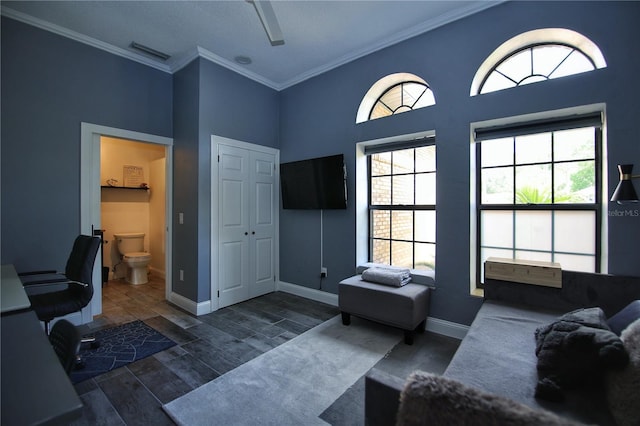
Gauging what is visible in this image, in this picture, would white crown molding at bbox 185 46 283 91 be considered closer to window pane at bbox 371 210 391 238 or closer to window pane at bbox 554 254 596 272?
window pane at bbox 371 210 391 238

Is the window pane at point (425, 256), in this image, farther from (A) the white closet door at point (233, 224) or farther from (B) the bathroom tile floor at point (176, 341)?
(A) the white closet door at point (233, 224)

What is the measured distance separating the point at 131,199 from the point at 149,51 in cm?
277

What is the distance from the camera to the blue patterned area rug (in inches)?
88.2

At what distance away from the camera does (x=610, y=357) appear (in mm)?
1186

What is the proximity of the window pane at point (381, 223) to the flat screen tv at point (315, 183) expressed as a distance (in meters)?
0.44

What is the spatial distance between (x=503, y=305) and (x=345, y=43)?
10.1 feet

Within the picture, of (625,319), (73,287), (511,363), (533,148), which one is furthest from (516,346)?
(73,287)

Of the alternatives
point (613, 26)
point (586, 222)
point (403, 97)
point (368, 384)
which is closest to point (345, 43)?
point (403, 97)

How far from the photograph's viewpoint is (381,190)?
3.55m

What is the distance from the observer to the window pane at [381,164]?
3484 millimetres

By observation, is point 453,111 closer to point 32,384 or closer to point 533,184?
point 533,184

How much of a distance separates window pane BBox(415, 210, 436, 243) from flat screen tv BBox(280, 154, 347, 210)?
866mm

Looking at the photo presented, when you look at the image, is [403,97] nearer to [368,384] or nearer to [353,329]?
[353,329]

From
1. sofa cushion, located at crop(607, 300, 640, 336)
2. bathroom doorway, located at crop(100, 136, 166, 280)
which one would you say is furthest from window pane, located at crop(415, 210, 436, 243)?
bathroom doorway, located at crop(100, 136, 166, 280)
